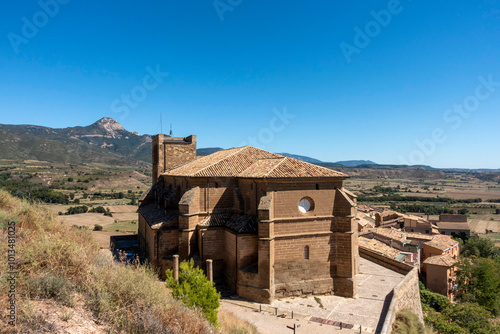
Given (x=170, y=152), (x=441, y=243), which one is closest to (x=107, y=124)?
(x=170, y=152)

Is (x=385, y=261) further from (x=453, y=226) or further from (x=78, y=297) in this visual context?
(x=453, y=226)

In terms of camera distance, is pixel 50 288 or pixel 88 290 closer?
pixel 50 288

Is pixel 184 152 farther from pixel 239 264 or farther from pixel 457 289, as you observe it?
pixel 457 289

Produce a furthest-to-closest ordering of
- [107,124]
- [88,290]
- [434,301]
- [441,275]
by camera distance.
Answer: [107,124]
[441,275]
[434,301]
[88,290]

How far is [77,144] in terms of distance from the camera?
5586 inches

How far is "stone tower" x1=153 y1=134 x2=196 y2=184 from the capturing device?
27.1 meters

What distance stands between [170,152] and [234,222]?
12.8 meters

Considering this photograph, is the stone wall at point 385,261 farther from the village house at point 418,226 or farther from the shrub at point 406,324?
the village house at point 418,226

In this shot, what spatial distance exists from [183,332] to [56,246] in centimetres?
337

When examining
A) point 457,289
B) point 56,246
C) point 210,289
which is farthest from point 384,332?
point 457,289

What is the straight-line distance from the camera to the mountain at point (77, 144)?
108 m

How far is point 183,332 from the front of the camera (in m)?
6.30

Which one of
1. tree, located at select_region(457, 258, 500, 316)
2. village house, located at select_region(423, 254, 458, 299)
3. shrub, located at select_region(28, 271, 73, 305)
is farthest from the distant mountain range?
shrub, located at select_region(28, 271, 73, 305)

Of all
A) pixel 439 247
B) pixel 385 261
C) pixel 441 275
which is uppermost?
pixel 385 261
